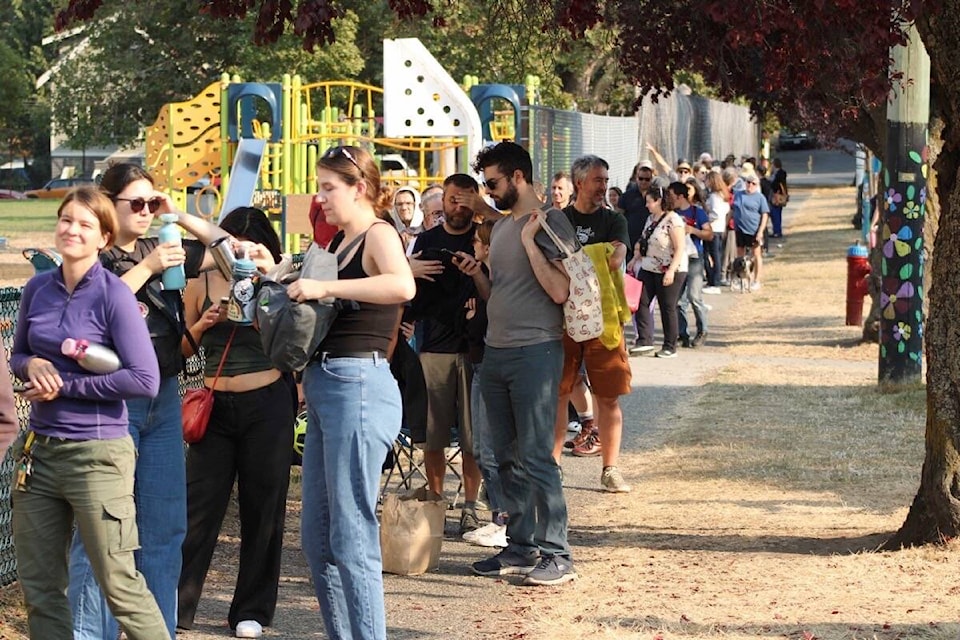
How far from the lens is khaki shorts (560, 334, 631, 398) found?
920 centimetres

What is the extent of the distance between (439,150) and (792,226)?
2309 centimetres

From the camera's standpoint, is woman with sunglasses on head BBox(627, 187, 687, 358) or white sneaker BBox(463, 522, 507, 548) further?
woman with sunglasses on head BBox(627, 187, 687, 358)

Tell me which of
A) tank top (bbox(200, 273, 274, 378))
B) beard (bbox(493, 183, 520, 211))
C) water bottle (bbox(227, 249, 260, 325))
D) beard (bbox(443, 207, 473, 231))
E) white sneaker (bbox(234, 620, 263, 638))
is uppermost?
beard (bbox(493, 183, 520, 211))

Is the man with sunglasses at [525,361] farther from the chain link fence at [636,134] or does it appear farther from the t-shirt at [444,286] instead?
the chain link fence at [636,134]

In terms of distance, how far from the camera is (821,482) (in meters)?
9.94

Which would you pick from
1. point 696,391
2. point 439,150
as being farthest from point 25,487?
point 439,150

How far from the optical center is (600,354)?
9.27 metres

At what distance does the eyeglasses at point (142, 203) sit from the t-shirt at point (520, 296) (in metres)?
2.18

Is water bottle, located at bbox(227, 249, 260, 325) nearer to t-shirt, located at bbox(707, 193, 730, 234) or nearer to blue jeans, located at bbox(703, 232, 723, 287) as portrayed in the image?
t-shirt, located at bbox(707, 193, 730, 234)

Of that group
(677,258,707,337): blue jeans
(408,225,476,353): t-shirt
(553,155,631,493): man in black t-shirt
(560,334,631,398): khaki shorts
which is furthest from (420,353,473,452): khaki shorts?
(677,258,707,337): blue jeans

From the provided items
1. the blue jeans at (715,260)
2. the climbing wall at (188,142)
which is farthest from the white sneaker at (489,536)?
the blue jeans at (715,260)

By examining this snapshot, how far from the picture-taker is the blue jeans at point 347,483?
541cm

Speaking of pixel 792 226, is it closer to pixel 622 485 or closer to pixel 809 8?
pixel 622 485

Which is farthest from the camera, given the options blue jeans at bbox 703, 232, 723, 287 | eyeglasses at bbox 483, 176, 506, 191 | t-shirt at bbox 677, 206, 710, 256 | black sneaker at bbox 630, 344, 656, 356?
blue jeans at bbox 703, 232, 723, 287
